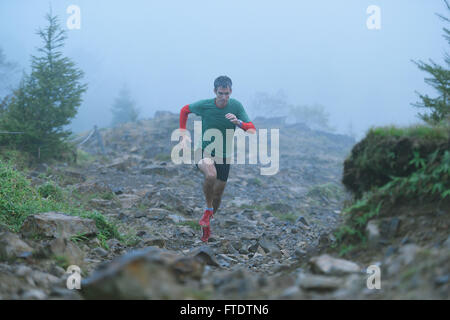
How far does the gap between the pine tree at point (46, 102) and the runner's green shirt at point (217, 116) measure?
7267 mm

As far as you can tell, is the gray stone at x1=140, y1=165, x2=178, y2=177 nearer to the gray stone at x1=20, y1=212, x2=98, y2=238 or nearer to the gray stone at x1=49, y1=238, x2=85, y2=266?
the gray stone at x1=20, y1=212, x2=98, y2=238

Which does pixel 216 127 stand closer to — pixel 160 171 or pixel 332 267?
pixel 332 267

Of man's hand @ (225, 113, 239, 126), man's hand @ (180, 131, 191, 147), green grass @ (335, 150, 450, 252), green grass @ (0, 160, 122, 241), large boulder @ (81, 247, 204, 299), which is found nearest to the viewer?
large boulder @ (81, 247, 204, 299)

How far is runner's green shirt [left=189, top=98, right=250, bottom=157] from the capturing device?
578 cm

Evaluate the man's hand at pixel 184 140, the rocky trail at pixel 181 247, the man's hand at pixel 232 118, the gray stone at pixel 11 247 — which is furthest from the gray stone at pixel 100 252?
the man's hand at pixel 232 118

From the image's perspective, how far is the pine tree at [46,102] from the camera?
1110cm

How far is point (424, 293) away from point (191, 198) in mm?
7666

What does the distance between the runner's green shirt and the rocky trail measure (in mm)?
1549

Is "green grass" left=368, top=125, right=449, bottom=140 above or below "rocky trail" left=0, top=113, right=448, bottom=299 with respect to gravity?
above

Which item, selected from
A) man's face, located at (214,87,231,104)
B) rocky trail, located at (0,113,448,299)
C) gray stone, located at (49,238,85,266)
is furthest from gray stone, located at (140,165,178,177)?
gray stone, located at (49,238,85,266)

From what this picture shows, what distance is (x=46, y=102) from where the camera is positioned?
11.6 meters

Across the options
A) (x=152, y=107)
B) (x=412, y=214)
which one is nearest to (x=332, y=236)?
(x=412, y=214)

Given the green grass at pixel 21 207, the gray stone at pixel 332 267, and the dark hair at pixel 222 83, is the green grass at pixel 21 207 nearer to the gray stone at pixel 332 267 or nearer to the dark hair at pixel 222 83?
the dark hair at pixel 222 83

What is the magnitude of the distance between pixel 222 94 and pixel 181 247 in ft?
7.74
